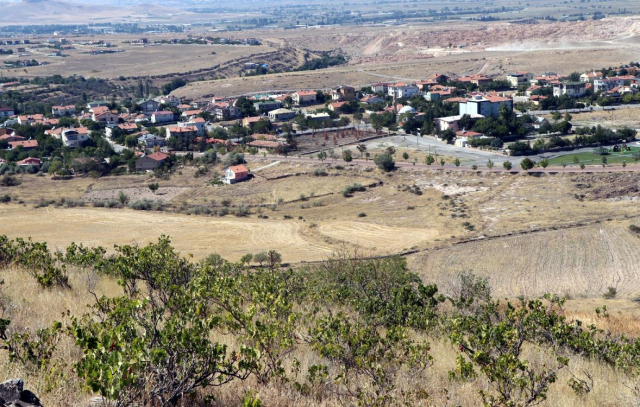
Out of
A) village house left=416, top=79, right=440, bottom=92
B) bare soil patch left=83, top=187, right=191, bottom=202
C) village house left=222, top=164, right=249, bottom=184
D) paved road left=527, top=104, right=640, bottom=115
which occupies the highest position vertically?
village house left=416, top=79, right=440, bottom=92

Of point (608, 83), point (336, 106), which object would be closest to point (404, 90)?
point (336, 106)

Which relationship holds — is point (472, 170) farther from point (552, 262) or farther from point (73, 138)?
point (73, 138)

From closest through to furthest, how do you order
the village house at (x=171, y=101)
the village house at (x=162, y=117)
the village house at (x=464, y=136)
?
the village house at (x=464, y=136)
the village house at (x=162, y=117)
the village house at (x=171, y=101)

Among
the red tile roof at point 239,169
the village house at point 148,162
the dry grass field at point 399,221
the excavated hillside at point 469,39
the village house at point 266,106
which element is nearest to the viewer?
the dry grass field at point 399,221

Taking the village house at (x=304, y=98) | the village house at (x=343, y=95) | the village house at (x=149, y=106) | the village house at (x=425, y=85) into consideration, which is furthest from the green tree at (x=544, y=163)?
the village house at (x=149, y=106)

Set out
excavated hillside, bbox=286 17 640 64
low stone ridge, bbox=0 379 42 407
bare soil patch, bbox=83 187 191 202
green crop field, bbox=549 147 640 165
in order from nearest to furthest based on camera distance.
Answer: low stone ridge, bbox=0 379 42 407
bare soil patch, bbox=83 187 191 202
green crop field, bbox=549 147 640 165
excavated hillside, bbox=286 17 640 64

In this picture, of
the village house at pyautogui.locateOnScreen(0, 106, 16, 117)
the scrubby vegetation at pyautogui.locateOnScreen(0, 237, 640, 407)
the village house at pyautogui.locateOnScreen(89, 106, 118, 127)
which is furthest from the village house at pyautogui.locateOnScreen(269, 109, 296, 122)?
the scrubby vegetation at pyautogui.locateOnScreen(0, 237, 640, 407)

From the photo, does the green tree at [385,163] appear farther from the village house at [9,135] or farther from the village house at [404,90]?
the village house at [9,135]

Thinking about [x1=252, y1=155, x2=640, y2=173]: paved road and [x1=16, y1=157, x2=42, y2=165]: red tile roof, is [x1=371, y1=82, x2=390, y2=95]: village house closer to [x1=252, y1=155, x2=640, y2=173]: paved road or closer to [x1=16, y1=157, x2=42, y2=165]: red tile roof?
[x1=252, y1=155, x2=640, y2=173]: paved road
